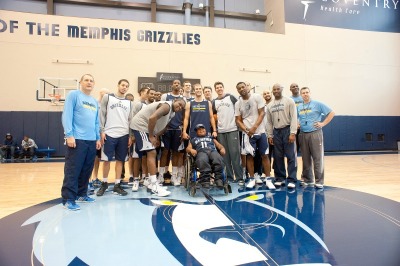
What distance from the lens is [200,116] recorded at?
3.58 m

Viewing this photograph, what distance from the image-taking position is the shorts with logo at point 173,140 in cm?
370

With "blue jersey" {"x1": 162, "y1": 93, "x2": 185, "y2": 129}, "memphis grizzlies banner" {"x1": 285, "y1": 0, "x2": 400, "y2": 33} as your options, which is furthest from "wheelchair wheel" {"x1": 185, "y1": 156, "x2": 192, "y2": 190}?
"memphis grizzlies banner" {"x1": 285, "y1": 0, "x2": 400, "y2": 33}

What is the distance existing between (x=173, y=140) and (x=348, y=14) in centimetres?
1149

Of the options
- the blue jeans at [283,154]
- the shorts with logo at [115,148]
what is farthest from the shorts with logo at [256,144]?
the shorts with logo at [115,148]

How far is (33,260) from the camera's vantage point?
59.2 inches

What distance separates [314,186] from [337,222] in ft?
4.73

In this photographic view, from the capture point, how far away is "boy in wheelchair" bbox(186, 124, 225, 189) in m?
3.05

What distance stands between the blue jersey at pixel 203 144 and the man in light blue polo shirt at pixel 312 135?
1.36 meters

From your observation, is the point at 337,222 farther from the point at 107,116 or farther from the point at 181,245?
the point at 107,116

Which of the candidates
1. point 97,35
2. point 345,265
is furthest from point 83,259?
point 97,35

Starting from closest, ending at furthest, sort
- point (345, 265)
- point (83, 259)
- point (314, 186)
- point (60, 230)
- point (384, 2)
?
1. point (345, 265)
2. point (83, 259)
3. point (60, 230)
4. point (314, 186)
5. point (384, 2)

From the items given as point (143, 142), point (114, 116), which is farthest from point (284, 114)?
point (114, 116)

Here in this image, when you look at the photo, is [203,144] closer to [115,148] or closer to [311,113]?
[115,148]

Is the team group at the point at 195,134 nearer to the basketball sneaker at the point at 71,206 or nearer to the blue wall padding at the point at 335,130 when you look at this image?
the basketball sneaker at the point at 71,206
